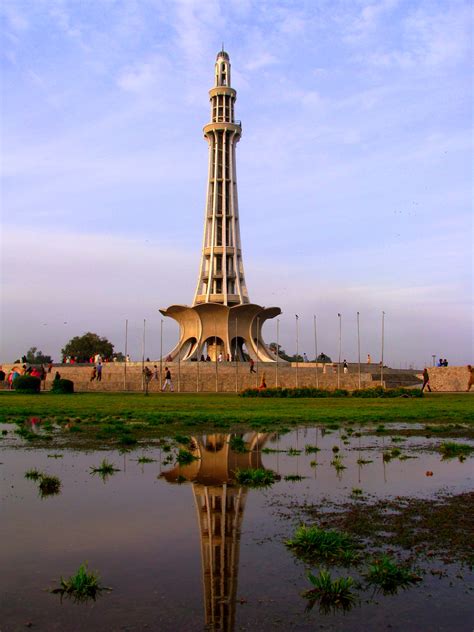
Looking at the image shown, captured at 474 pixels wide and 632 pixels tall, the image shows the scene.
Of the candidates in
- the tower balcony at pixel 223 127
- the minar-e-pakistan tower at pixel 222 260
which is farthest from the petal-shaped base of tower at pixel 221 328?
the tower balcony at pixel 223 127

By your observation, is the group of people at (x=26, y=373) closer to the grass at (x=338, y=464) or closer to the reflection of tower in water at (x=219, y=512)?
the reflection of tower in water at (x=219, y=512)

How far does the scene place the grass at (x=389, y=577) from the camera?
4039 millimetres

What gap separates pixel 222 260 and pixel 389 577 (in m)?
54.6

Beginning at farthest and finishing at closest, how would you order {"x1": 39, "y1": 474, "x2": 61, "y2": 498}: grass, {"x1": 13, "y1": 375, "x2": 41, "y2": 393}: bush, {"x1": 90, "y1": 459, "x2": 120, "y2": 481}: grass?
{"x1": 13, "y1": 375, "x2": 41, "y2": 393}: bush
{"x1": 90, "y1": 459, "x2": 120, "y2": 481}: grass
{"x1": 39, "y1": 474, "x2": 61, "y2": 498}: grass


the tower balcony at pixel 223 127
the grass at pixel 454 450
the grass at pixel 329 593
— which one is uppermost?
the tower balcony at pixel 223 127

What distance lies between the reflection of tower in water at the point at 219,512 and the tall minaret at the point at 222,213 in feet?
156

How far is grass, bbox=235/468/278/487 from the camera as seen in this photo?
23.8 feet

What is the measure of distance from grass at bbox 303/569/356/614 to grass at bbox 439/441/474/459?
574 cm

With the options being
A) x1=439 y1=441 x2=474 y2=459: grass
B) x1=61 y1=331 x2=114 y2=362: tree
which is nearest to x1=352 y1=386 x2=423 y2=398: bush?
x1=439 y1=441 x2=474 y2=459: grass

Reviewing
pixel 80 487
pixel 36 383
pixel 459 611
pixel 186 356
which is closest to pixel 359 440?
pixel 80 487

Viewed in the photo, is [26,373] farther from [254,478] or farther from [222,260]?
[254,478]

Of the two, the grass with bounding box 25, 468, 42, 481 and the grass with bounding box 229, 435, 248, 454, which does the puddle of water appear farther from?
the grass with bounding box 229, 435, 248, 454

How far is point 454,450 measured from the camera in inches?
385

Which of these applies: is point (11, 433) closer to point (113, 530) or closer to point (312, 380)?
point (113, 530)
